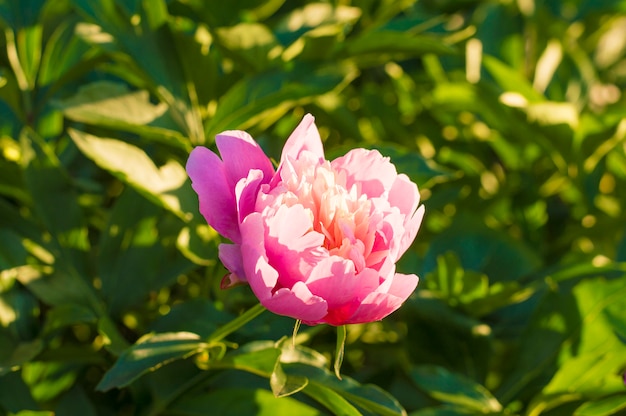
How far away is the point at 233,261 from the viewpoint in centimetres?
52

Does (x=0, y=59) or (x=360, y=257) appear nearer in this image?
(x=360, y=257)

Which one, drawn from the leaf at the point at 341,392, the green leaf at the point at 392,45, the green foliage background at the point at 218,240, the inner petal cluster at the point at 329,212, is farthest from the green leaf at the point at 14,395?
the green leaf at the point at 392,45

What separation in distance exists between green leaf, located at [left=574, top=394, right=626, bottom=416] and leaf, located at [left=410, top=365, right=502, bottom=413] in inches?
2.7

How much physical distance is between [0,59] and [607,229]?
27.0 inches

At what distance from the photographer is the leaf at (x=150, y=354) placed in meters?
0.61

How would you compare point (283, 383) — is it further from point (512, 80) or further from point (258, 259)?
point (512, 80)

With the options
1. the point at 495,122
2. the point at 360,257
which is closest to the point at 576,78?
the point at 495,122

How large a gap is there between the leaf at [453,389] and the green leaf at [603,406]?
0.23 ft

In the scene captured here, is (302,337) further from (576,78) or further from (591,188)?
(576,78)

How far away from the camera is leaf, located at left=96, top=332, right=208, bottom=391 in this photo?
0.61 meters

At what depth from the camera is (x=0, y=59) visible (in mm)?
875

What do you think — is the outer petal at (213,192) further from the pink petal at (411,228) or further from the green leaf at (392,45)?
the green leaf at (392,45)

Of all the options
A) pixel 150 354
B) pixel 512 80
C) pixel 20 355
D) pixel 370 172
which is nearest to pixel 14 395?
pixel 20 355

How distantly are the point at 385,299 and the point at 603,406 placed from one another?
0.32 meters
